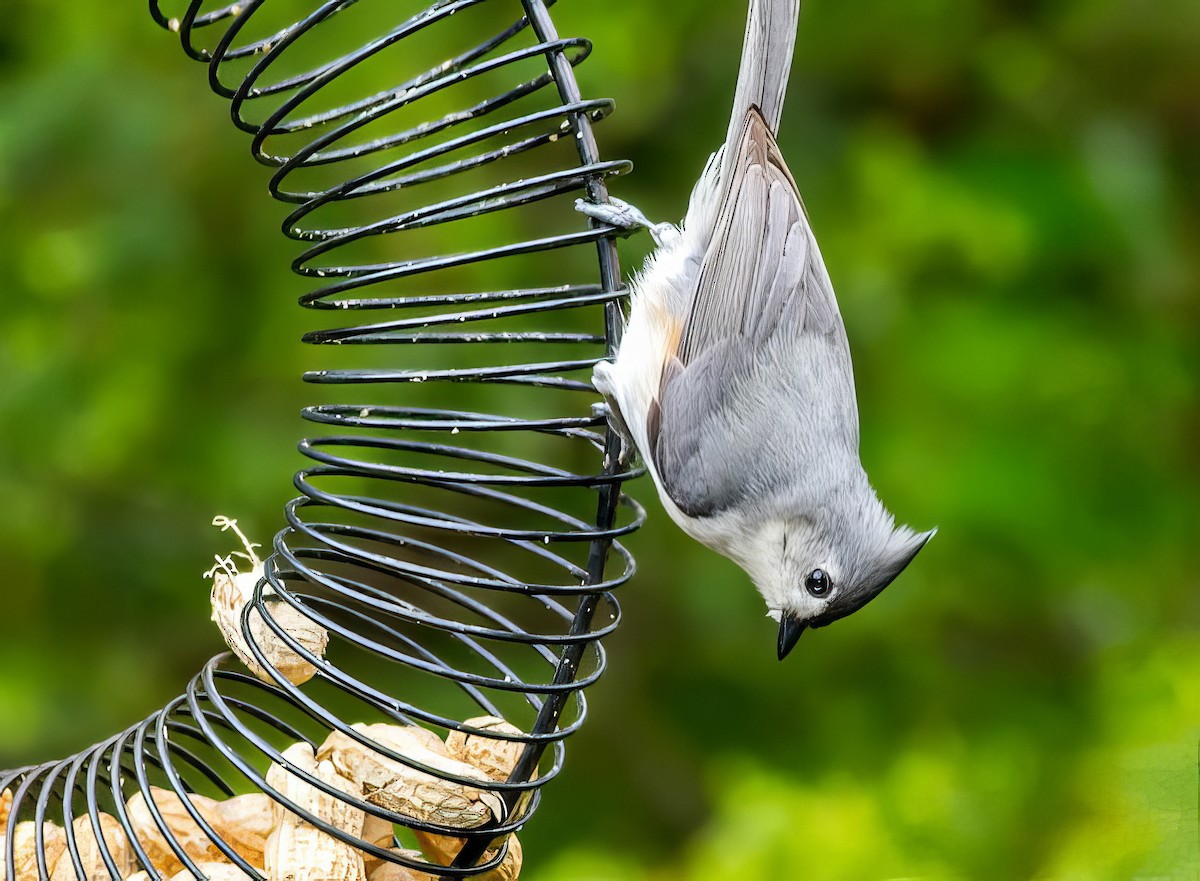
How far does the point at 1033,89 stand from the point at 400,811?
219cm

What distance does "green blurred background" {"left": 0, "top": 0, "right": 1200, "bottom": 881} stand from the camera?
253 centimetres

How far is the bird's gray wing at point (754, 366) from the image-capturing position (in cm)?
189

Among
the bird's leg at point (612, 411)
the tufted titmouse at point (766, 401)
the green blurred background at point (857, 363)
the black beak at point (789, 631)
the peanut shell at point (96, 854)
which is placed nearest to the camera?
the peanut shell at point (96, 854)

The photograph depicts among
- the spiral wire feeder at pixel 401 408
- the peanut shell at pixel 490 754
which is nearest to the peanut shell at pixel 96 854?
the spiral wire feeder at pixel 401 408

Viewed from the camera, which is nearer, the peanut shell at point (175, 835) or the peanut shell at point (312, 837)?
the peanut shell at point (312, 837)

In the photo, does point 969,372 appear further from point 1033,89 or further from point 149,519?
point 149,519

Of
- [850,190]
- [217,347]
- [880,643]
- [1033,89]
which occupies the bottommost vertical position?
[217,347]

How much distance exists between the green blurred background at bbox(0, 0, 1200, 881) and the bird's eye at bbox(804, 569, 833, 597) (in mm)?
559

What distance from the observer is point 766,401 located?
1904 millimetres

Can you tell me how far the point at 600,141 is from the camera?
2.81 meters

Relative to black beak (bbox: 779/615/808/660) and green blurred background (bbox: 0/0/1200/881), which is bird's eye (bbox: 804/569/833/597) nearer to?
black beak (bbox: 779/615/808/660)

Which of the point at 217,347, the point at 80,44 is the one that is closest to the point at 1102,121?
the point at 217,347

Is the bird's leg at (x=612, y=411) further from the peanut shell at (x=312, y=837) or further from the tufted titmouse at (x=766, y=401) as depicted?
the peanut shell at (x=312, y=837)

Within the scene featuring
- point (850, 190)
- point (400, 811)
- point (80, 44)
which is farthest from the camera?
point (850, 190)
